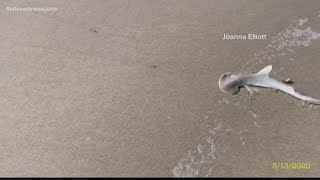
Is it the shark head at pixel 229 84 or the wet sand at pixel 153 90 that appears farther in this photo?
the shark head at pixel 229 84

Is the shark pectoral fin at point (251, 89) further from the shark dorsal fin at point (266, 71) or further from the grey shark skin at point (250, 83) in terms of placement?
the shark dorsal fin at point (266, 71)

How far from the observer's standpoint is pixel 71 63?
12.2 ft

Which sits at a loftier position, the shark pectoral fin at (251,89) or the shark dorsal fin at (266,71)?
the shark dorsal fin at (266,71)

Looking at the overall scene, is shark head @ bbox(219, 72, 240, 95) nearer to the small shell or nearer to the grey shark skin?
the grey shark skin

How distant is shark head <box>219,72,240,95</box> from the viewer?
3.48 metres

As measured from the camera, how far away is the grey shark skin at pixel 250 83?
11.4 ft

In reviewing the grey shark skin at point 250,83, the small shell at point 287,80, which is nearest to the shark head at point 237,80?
the grey shark skin at point 250,83

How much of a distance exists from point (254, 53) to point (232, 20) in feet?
1.30

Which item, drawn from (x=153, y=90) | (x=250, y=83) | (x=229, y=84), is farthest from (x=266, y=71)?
(x=153, y=90)

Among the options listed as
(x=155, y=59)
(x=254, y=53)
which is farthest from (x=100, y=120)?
(x=254, y=53)

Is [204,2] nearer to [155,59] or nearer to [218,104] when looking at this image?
[155,59]

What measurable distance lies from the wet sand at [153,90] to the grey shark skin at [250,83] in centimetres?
5

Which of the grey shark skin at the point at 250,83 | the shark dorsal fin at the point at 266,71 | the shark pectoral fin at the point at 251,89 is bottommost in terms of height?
the shark pectoral fin at the point at 251,89

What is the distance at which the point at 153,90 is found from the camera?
11.5ft
